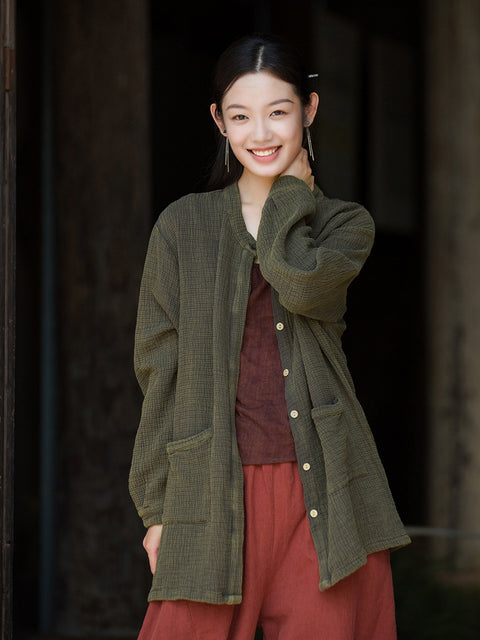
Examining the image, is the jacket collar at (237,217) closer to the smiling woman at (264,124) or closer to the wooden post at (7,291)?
the smiling woman at (264,124)

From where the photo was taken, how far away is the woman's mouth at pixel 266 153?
2488mm

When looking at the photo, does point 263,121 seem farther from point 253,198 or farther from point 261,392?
point 261,392

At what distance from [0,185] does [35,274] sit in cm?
370

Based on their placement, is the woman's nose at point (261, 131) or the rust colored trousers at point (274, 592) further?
the woman's nose at point (261, 131)

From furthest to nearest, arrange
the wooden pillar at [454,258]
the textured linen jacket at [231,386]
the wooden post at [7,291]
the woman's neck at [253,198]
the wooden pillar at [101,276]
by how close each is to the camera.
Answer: the wooden pillar at [454,258] → the wooden pillar at [101,276] → the wooden post at [7,291] → the woman's neck at [253,198] → the textured linen jacket at [231,386]

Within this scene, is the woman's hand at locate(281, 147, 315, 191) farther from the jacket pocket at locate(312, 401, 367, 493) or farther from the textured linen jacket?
the jacket pocket at locate(312, 401, 367, 493)

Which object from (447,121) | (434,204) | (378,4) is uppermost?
(378,4)

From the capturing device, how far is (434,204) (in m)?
6.04

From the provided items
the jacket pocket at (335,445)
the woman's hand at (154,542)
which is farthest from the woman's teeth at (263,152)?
the woman's hand at (154,542)

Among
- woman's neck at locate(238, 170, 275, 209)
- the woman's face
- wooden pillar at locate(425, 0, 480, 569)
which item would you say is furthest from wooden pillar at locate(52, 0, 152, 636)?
the woman's face

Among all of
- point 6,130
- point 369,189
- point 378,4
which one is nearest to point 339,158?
point 369,189

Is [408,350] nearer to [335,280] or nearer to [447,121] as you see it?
[447,121]

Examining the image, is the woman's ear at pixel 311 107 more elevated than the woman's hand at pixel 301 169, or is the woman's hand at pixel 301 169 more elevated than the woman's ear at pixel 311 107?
the woman's ear at pixel 311 107

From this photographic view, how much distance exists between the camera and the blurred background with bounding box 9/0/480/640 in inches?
201
